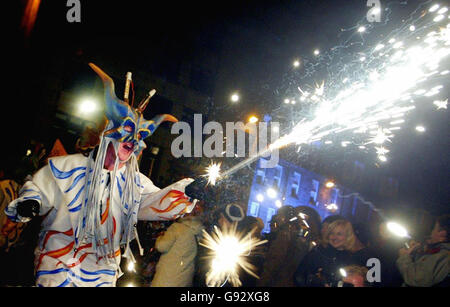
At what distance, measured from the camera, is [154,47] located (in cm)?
1543

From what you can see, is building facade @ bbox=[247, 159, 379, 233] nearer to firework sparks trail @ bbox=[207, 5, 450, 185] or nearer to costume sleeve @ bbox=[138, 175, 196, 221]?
firework sparks trail @ bbox=[207, 5, 450, 185]

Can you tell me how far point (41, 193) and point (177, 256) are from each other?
1796 mm

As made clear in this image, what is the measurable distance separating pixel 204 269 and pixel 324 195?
21.5m

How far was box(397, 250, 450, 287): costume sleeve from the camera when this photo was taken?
10.8ft

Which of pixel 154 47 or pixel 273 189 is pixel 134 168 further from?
pixel 273 189

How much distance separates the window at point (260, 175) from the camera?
19.9 metres

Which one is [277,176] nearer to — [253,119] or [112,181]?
Answer: [253,119]

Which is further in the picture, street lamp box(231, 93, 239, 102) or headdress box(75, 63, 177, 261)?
street lamp box(231, 93, 239, 102)

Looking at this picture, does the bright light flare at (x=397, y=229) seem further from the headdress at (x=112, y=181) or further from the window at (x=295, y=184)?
the window at (x=295, y=184)

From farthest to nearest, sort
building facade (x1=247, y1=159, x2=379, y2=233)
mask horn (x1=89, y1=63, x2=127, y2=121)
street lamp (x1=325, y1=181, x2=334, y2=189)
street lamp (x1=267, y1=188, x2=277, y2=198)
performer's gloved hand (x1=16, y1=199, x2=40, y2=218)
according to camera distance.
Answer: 1. street lamp (x1=325, y1=181, x2=334, y2=189)
2. street lamp (x1=267, y1=188, x2=277, y2=198)
3. building facade (x1=247, y1=159, x2=379, y2=233)
4. mask horn (x1=89, y1=63, x2=127, y2=121)
5. performer's gloved hand (x1=16, y1=199, x2=40, y2=218)

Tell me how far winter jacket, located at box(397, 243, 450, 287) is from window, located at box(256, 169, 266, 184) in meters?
16.2

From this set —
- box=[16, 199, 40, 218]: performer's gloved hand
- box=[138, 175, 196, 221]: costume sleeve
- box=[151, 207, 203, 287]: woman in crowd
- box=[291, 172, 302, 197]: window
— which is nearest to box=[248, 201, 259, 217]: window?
box=[291, 172, 302, 197]: window

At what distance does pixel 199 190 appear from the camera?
10.4 ft

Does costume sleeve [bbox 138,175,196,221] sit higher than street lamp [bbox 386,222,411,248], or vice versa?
costume sleeve [bbox 138,175,196,221]
